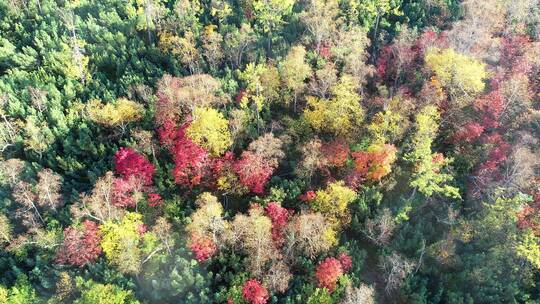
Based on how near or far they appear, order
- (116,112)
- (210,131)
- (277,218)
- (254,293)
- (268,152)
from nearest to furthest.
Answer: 1. (254,293)
2. (277,218)
3. (268,152)
4. (210,131)
5. (116,112)

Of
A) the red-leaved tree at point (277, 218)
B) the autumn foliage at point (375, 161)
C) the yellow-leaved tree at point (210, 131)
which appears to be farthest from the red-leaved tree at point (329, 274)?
the yellow-leaved tree at point (210, 131)

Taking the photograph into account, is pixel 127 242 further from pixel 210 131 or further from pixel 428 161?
pixel 428 161

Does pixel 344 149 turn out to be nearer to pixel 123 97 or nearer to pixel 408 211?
pixel 408 211

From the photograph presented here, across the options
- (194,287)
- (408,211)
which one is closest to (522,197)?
(408,211)

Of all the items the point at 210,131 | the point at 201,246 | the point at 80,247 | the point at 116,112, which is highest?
the point at 116,112

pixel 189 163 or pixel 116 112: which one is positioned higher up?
pixel 116 112

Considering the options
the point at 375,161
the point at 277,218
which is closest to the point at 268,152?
the point at 277,218

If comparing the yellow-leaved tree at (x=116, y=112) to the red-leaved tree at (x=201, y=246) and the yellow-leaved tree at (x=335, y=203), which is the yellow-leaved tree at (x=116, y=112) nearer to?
the red-leaved tree at (x=201, y=246)

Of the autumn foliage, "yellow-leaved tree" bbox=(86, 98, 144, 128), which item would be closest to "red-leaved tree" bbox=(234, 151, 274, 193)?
the autumn foliage
